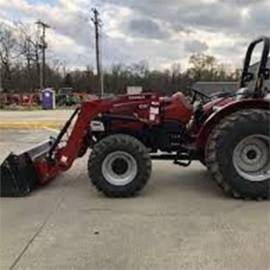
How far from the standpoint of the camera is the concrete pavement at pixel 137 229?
17.2 feet

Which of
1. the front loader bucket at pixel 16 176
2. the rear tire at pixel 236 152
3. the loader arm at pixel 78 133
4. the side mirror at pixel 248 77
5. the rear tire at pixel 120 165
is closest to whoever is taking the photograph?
the rear tire at pixel 236 152

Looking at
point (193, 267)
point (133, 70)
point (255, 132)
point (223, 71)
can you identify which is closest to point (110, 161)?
point (255, 132)

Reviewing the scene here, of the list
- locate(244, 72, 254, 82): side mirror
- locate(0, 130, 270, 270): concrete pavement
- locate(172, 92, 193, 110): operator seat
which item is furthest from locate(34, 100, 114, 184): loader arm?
locate(244, 72, 254, 82): side mirror

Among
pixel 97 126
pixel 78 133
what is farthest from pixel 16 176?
pixel 97 126

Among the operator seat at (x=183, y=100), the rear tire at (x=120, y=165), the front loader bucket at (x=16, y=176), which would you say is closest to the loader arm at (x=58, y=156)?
the front loader bucket at (x=16, y=176)

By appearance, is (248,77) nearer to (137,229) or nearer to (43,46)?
(137,229)

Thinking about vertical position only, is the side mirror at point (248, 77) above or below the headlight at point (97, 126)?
above

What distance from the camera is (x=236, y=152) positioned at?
7.68 meters

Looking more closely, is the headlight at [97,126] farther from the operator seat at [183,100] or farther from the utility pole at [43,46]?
the utility pole at [43,46]

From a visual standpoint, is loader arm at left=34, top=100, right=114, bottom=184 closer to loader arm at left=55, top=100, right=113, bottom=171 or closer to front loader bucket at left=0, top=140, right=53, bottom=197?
loader arm at left=55, top=100, right=113, bottom=171

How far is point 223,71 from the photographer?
2255 inches

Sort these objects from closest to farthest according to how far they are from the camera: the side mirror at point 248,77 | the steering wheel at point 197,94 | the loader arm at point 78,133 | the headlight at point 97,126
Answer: the loader arm at point 78,133, the headlight at point 97,126, the side mirror at point 248,77, the steering wheel at point 197,94

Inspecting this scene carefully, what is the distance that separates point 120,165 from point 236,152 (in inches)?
56.6

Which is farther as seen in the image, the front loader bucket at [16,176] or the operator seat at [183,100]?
the operator seat at [183,100]
